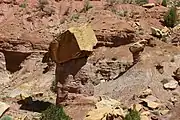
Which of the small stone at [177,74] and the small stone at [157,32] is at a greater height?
the small stone at [177,74]

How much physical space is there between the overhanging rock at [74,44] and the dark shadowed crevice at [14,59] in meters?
10.2

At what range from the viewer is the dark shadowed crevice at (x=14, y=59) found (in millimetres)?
30016

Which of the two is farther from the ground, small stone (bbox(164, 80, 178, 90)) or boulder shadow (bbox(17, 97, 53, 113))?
small stone (bbox(164, 80, 178, 90))

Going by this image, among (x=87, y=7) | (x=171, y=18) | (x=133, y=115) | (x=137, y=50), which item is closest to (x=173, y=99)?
(x=133, y=115)

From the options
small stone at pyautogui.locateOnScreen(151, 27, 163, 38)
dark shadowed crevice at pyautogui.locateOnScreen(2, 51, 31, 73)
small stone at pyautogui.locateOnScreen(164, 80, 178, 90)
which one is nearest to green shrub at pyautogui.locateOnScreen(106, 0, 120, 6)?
small stone at pyautogui.locateOnScreen(151, 27, 163, 38)

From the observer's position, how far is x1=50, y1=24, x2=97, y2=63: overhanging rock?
19344 mm

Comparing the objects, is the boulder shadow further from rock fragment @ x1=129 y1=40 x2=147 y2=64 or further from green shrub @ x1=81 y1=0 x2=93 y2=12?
green shrub @ x1=81 y1=0 x2=93 y2=12

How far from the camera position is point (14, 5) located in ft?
112

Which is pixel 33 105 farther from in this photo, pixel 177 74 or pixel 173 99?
pixel 173 99

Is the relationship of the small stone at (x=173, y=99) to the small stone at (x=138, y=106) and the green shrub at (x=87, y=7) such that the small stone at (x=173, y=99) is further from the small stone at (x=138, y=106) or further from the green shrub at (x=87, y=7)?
the green shrub at (x=87, y=7)

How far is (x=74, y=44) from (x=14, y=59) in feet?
37.8

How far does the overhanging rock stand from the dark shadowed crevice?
10.2 m

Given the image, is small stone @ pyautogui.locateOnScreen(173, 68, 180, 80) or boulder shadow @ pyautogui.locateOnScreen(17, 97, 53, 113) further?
boulder shadow @ pyautogui.locateOnScreen(17, 97, 53, 113)

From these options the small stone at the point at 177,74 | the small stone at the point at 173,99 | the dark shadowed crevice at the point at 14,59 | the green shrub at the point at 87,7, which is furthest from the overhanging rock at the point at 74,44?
the green shrub at the point at 87,7
